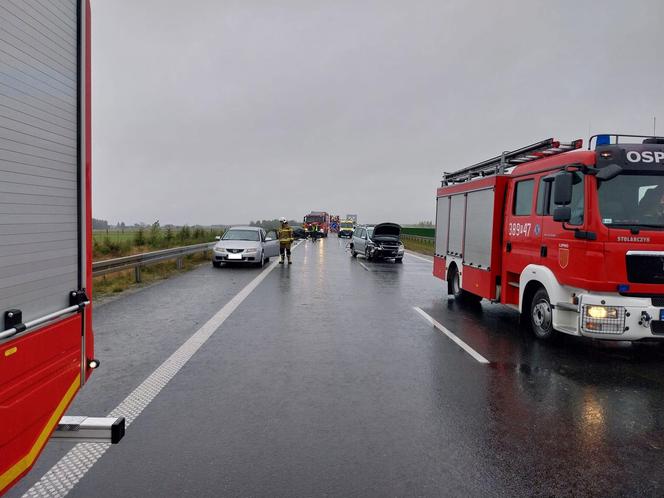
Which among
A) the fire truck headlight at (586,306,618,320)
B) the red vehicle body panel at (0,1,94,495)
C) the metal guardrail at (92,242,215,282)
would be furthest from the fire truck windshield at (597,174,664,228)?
the metal guardrail at (92,242,215,282)

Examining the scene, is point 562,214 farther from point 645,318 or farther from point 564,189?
point 645,318

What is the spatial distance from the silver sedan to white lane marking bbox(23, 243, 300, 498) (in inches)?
406

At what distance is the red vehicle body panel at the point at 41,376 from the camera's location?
2.29m

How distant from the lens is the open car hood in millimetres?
23734

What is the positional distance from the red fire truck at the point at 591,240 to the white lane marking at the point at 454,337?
46.0 inches

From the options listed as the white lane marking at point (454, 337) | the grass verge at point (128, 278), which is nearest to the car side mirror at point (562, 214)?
the white lane marking at point (454, 337)

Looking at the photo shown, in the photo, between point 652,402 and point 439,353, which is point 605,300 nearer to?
point 652,402

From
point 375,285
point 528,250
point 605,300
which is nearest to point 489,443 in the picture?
point 605,300

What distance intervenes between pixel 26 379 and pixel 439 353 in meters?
5.19

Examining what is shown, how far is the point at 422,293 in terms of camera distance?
41.7 feet

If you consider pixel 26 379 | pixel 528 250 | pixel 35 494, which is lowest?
pixel 35 494

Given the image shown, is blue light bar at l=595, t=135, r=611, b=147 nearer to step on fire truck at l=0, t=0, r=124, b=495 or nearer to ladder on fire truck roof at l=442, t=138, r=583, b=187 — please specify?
ladder on fire truck roof at l=442, t=138, r=583, b=187

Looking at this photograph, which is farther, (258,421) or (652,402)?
(652,402)

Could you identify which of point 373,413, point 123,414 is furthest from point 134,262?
point 373,413
